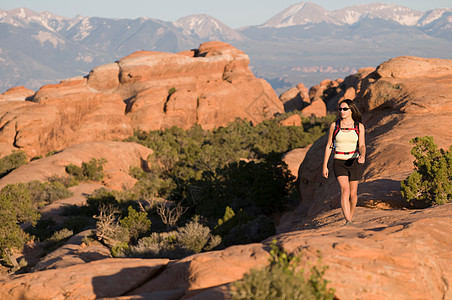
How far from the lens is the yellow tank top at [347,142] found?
27.9 ft

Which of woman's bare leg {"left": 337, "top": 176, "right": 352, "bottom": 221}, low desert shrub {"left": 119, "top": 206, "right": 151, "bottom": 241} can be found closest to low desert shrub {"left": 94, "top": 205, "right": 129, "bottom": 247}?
low desert shrub {"left": 119, "top": 206, "right": 151, "bottom": 241}

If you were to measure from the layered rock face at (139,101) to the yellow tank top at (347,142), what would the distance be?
141ft

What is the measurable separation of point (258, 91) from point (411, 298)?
72.0 metres

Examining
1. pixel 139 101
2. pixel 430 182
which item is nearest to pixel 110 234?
pixel 430 182

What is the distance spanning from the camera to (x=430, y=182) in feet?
36.9

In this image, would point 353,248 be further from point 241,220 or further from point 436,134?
point 436,134

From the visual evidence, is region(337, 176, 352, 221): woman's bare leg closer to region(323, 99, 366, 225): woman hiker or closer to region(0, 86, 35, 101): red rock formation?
region(323, 99, 366, 225): woman hiker

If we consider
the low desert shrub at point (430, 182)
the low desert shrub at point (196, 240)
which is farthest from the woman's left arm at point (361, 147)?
the low desert shrub at point (196, 240)

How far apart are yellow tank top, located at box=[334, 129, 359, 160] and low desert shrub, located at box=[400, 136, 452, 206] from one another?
3389 millimetres

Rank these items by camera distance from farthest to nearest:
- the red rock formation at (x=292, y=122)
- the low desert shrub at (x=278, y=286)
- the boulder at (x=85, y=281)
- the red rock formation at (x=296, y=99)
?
the red rock formation at (x=296, y=99), the red rock formation at (x=292, y=122), the boulder at (x=85, y=281), the low desert shrub at (x=278, y=286)

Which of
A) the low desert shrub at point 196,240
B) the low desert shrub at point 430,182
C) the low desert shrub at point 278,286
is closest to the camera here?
the low desert shrub at point 278,286

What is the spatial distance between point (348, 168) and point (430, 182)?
4.18 meters

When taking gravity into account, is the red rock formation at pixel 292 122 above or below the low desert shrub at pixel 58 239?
below

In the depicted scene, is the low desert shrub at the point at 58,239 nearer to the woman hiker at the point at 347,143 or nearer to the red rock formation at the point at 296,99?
the woman hiker at the point at 347,143
